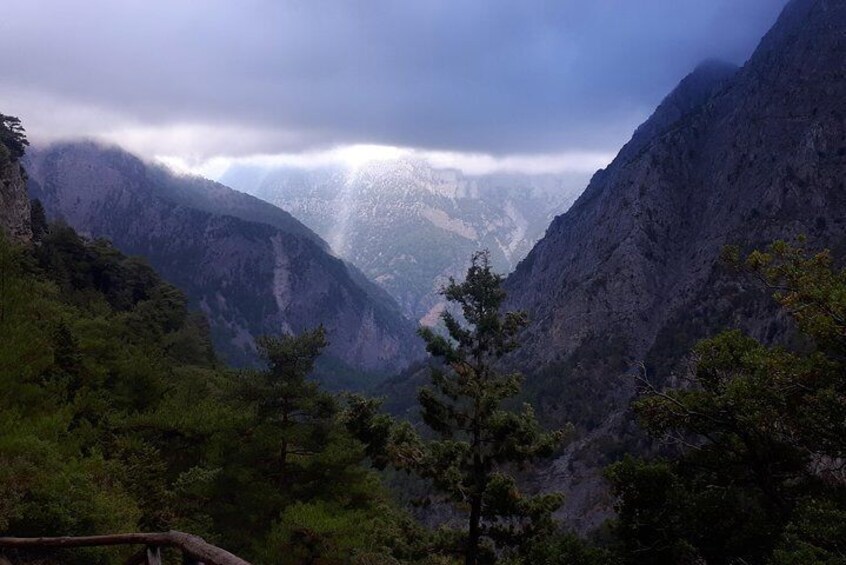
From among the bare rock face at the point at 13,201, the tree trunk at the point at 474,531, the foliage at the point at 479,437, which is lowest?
the tree trunk at the point at 474,531

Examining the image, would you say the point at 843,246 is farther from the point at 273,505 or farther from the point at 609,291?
the point at 273,505

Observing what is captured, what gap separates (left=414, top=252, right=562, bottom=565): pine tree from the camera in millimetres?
19266

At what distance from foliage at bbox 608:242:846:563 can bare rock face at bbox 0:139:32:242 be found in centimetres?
6536

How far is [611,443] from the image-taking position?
14888 centimetres

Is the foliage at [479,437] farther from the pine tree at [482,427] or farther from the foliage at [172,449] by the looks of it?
the foliage at [172,449]

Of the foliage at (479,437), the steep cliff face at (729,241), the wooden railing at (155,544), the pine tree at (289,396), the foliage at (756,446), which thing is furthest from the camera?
the steep cliff face at (729,241)

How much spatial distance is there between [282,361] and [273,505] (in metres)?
5.55

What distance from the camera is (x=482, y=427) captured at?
19.8 metres

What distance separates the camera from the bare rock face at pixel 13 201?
211 feet

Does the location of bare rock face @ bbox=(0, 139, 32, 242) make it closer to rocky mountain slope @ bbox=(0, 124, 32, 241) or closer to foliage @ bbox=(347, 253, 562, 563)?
rocky mountain slope @ bbox=(0, 124, 32, 241)

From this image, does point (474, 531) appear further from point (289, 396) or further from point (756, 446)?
point (756, 446)

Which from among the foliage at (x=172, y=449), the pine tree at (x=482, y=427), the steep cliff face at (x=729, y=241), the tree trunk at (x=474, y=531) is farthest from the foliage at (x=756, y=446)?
the steep cliff face at (x=729, y=241)

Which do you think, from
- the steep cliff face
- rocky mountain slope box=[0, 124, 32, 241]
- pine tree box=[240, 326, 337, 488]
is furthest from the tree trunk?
the steep cliff face

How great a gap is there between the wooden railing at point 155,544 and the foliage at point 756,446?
12.7 m
